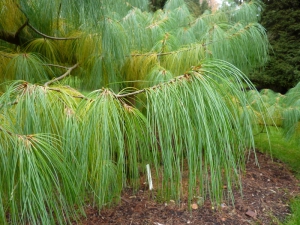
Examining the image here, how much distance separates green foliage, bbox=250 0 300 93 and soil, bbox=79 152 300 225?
424 cm

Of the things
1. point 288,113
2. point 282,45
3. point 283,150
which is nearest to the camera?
point 288,113

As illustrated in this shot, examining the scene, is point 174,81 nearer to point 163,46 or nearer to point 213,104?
point 213,104

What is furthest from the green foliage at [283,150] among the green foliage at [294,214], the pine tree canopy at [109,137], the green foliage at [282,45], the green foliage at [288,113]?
the green foliage at [282,45]

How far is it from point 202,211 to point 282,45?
17.1 ft

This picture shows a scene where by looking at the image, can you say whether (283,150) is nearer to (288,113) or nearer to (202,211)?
(288,113)

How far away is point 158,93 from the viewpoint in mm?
423

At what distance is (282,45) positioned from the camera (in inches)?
220

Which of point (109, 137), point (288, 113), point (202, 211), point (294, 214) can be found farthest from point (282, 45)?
point (109, 137)

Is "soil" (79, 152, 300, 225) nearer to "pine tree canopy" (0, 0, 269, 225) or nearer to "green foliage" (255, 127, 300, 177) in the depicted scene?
"green foliage" (255, 127, 300, 177)

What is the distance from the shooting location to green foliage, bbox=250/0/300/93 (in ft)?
17.7

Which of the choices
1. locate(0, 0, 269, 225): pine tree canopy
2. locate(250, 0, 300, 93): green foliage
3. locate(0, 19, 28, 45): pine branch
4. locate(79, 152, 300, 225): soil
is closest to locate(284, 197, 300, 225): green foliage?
locate(79, 152, 300, 225): soil

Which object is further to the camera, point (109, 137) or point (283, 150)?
point (283, 150)

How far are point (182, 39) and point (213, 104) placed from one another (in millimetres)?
1115

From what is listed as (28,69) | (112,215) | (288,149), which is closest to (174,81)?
(28,69)
